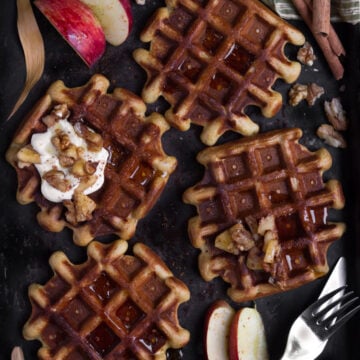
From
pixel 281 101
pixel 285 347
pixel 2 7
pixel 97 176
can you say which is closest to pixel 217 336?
pixel 285 347

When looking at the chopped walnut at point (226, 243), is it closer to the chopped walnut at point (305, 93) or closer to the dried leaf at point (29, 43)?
the chopped walnut at point (305, 93)

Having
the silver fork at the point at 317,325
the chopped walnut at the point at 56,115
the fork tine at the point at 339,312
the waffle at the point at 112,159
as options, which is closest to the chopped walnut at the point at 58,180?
the waffle at the point at 112,159

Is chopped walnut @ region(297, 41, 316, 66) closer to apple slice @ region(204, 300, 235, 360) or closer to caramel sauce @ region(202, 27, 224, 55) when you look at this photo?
caramel sauce @ region(202, 27, 224, 55)

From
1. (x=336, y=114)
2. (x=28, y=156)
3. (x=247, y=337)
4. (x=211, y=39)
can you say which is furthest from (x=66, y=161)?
(x=336, y=114)

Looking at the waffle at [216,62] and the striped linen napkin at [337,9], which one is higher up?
the striped linen napkin at [337,9]

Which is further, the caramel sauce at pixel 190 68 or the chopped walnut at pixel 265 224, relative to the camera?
the caramel sauce at pixel 190 68

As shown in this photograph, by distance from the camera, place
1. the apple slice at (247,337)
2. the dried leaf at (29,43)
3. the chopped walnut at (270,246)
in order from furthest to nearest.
Answer: the dried leaf at (29,43), the apple slice at (247,337), the chopped walnut at (270,246)

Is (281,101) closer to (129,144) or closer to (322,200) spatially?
(322,200)

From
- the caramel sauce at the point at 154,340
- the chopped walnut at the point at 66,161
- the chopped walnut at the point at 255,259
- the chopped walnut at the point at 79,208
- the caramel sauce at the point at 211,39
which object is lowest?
the caramel sauce at the point at 154,340
